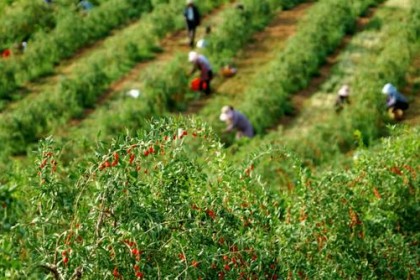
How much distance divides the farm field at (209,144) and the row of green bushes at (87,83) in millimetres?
36

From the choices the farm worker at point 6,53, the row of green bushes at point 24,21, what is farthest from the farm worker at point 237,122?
the row of green bushes at point 24,21

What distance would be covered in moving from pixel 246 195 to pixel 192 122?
0.77 meters

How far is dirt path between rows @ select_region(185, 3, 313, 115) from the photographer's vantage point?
1450 centimetres

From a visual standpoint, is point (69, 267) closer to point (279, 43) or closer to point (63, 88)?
point (63, 88)

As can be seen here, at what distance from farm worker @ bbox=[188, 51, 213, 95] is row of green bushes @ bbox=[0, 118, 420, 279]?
821cm

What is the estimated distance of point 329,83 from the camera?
14.3 metres

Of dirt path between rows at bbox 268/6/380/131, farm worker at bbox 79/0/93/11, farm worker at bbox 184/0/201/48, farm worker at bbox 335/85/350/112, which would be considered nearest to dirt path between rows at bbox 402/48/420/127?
farm worker at bbox 335/85/350/112

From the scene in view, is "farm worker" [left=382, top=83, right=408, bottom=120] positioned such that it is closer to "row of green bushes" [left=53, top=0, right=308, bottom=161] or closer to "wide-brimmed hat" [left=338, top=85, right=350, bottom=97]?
"wide-brimmed hat" [left=338, top=85, right=350, bottom=97]

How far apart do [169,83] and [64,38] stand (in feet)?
13.1

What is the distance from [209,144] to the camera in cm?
536

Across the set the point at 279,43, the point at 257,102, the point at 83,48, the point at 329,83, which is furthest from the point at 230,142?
the point at 83,48

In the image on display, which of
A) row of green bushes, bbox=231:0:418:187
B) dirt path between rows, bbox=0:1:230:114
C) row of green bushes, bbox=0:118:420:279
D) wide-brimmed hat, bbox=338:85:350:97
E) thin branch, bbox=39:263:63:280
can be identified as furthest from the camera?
dirt path between rows, bbox=0:1:230:114

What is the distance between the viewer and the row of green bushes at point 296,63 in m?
13.2

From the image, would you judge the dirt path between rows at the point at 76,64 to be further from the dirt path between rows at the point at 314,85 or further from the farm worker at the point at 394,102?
the farm worker at the point at 394,102
